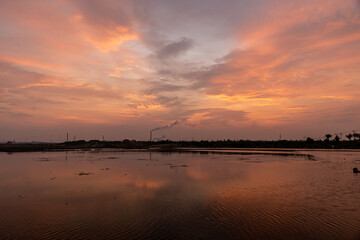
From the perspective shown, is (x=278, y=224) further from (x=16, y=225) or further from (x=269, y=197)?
(x=16, y=225)

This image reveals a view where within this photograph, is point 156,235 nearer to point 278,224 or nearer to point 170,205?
point 170,205

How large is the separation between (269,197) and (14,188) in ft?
67.7

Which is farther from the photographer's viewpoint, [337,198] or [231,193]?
[231,193]

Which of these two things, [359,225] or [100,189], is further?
[100,189]

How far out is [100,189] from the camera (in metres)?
19.5

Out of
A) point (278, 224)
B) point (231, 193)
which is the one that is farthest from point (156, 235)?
point (231, 193)

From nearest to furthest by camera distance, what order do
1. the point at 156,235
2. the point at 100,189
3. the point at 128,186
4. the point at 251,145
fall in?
the point at 156,235 < the point at 100,189 < the point at 128,186 < the point at 251,145

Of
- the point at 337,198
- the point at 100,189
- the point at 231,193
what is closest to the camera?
the point at 337,198

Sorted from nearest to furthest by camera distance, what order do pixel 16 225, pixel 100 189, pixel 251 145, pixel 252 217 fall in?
pixel 16 225, pixel 252 217, pixel 100 189, pixel 251 145

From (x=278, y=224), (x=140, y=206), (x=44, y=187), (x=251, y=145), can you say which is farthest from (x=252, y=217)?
(x=251, y=145)

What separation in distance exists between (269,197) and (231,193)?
2.78 meters

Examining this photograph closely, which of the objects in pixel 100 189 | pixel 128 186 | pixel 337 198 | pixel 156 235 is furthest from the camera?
pixel 128 186

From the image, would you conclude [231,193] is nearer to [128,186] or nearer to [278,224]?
[278,224]

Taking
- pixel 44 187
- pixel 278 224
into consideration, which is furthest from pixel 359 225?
pixel 44 187
